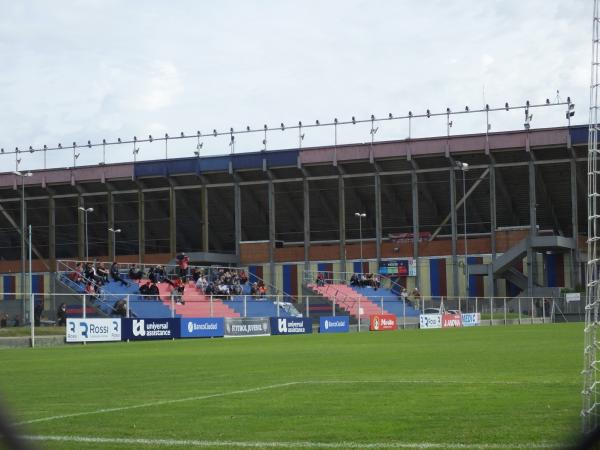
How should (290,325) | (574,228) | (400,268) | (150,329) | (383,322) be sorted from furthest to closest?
(400,268), (574,228), (383,322), (290,325), (150,329)

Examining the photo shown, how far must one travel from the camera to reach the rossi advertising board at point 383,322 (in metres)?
58.7

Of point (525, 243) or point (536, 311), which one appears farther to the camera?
point (525, 243)

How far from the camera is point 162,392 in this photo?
1473 centimetres

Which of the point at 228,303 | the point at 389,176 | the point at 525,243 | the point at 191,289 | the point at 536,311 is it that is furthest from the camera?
the point at 389,176

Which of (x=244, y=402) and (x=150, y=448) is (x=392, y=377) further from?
(x=150, y=448)

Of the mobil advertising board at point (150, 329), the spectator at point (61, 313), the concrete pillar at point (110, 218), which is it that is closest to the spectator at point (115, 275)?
the mobil advertising board at point (150, 329)

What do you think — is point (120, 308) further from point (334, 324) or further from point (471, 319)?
point (471, 319)

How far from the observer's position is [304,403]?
41.2ft

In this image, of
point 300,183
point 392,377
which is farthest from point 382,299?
point 392,377

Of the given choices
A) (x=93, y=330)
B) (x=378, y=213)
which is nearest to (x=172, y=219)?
(x=378, y=213)

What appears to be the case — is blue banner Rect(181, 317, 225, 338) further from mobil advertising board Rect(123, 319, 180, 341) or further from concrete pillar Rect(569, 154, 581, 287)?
concrete pillar Rect(569, 154, 581, 287)

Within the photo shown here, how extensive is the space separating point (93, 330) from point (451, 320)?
1270 inches

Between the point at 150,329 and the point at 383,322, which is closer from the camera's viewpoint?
the point at 150,329

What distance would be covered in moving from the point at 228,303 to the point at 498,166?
40530mm
